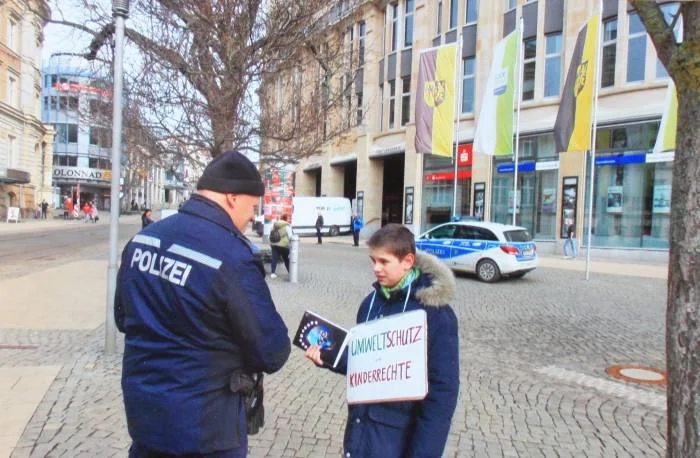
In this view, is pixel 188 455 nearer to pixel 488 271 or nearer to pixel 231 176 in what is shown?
pixel 231 176

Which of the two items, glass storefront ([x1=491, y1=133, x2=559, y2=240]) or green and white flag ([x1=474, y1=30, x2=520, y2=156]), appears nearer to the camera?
green and white flag ([x1=474, y1=30, x2=520, y2=156])

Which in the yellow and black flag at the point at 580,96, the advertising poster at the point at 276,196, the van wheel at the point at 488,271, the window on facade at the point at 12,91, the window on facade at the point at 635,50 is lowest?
the van wheel at the point at 488,271

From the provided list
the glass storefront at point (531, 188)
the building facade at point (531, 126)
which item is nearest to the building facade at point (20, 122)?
the building facade at point (531, 126)

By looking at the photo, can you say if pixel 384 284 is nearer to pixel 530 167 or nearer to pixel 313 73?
pixel 313 73

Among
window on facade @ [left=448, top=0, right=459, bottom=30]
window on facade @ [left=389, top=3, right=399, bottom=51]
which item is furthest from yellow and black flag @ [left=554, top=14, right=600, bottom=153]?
window on facade @ [left=389, top=3, right=399, bottom=51]

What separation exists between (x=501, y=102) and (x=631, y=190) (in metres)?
6.55

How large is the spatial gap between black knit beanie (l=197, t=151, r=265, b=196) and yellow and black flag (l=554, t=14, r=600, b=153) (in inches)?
582

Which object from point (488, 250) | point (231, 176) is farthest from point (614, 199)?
point (231, 176)

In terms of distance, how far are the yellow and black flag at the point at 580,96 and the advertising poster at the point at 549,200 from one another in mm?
6653

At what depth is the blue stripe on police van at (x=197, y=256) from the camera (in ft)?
5.87

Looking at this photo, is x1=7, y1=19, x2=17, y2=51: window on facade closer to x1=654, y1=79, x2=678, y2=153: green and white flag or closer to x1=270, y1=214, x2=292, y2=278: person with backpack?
x1=270, y1=214, x2=292, y2=278: person with backpack

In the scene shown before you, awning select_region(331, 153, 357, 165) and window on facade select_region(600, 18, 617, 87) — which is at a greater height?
window on facade select_region(600, 18, 617, 87)

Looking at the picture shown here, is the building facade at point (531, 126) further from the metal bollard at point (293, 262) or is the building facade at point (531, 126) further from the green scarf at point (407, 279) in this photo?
the green scarf at point (407, 279)

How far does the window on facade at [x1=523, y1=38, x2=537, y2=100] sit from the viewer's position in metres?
23.8
